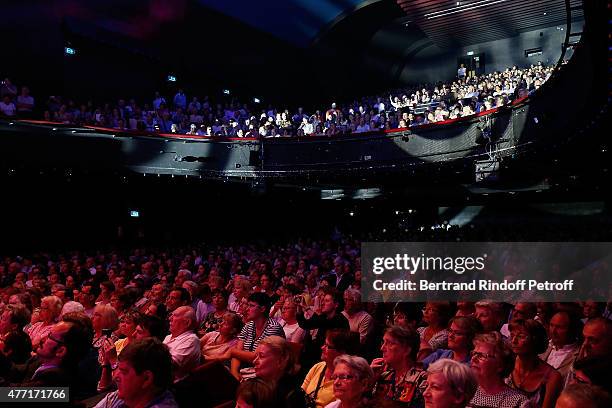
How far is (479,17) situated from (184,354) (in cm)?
1656

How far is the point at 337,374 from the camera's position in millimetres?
2707

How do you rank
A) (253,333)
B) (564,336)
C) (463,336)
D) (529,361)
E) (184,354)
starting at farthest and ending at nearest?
(253,333), (184,354), (564,336), (463,336), (529,361)

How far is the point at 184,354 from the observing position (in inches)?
144

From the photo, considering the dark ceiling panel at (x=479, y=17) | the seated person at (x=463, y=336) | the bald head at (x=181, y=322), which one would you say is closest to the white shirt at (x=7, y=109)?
the bald head at (x=181, y=322)

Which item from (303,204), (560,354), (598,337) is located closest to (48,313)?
(560,354)

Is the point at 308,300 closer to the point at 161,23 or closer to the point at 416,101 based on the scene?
the point at 416,101

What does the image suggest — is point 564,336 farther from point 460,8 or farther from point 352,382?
point 460,8

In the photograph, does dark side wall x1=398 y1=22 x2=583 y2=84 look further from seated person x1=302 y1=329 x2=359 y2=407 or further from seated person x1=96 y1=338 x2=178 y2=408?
seated person x1=96 y1=338 x2=178 y2=408

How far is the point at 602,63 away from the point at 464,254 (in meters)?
4.02

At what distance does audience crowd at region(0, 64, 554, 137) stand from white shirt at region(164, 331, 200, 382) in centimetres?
872

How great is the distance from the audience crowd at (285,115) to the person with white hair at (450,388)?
30.2 ft

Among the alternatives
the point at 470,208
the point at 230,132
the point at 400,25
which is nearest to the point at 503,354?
the point at 230,132

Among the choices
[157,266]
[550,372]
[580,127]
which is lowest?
[157,266]

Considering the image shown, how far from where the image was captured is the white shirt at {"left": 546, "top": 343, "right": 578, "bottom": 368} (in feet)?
11.3
